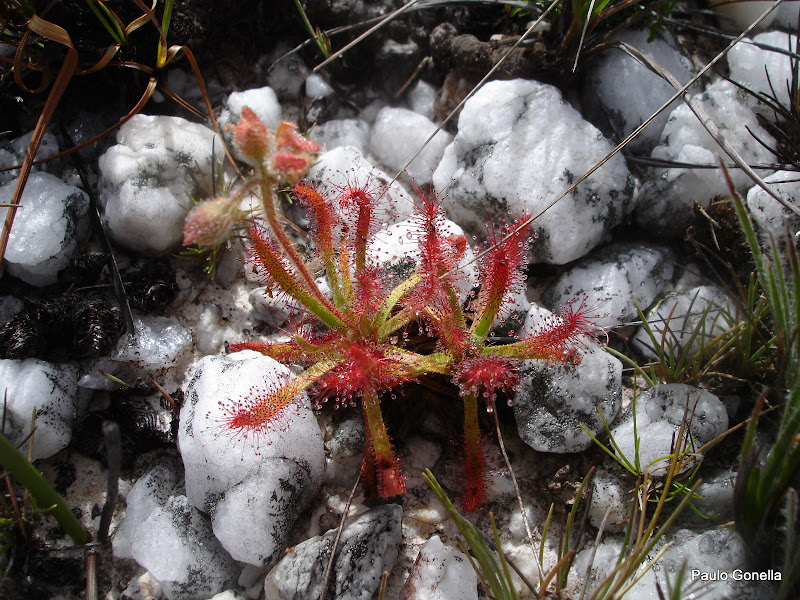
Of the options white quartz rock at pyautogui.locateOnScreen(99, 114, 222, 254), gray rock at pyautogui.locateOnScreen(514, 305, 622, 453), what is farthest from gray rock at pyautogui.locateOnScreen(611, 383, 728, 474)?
white quartz rock at pyautogui.locateOnScreen(99, 114, 222, 254)

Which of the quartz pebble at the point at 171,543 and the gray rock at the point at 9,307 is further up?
the gray rock at the point at 9,307

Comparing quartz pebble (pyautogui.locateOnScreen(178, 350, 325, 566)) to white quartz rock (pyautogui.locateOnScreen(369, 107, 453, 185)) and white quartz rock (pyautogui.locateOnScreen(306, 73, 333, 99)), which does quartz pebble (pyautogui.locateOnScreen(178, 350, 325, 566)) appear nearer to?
white quartz rock (pyautogui.locateOnScreen(369, 107, 453, 185))

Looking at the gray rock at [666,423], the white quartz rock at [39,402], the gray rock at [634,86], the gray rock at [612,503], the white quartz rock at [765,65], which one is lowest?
the white quartz rock at [39,402]

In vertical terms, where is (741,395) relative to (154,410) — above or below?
above

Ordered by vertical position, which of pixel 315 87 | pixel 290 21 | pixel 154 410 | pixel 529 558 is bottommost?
pixel 154 410

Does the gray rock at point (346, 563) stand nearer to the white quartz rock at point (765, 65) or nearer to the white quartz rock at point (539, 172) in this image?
the white quartz rock at point (539, 172)

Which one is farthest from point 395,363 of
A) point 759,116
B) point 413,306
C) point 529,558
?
point 759,116

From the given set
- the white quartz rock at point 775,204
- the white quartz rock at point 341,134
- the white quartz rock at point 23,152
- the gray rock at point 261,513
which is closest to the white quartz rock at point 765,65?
the white quartz rock at point 775,204

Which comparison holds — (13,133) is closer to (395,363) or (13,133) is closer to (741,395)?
(395,363)
